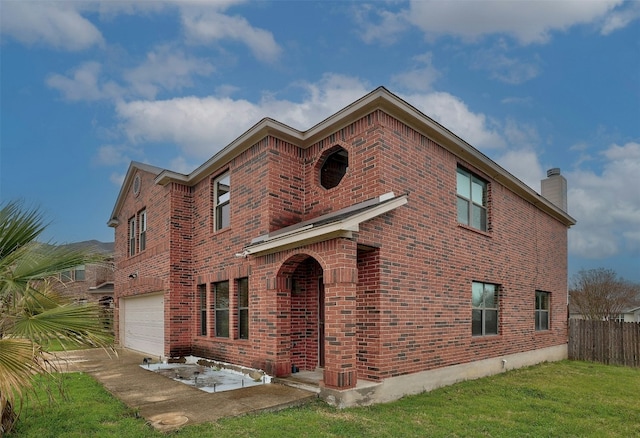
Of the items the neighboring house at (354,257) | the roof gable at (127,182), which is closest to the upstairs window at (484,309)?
the neighboring house at (354,257)

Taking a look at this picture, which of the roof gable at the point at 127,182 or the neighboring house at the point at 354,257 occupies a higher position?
the roof gable at the point at 127,182

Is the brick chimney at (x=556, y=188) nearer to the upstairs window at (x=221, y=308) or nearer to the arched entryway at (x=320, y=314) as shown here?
the arched entryway at (x=320, y=314)

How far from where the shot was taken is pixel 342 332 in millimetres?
7168

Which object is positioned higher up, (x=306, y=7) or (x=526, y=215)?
(x=306, y=7)

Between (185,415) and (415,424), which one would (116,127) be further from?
(415,424)

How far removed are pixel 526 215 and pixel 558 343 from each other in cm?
518

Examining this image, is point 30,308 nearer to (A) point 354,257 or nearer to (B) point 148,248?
(A) point 354,257

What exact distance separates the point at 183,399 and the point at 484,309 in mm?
7757

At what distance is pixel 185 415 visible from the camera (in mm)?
6281

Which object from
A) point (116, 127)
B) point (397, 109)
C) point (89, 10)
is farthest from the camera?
point (116, 127)

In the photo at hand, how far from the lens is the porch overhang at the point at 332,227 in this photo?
7070mm

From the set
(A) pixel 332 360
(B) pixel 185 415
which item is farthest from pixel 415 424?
(B) pixel 185 415

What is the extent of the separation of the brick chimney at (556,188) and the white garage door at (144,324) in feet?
48.5

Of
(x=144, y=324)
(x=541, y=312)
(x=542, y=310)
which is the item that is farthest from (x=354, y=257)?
(x=144, y=324)
